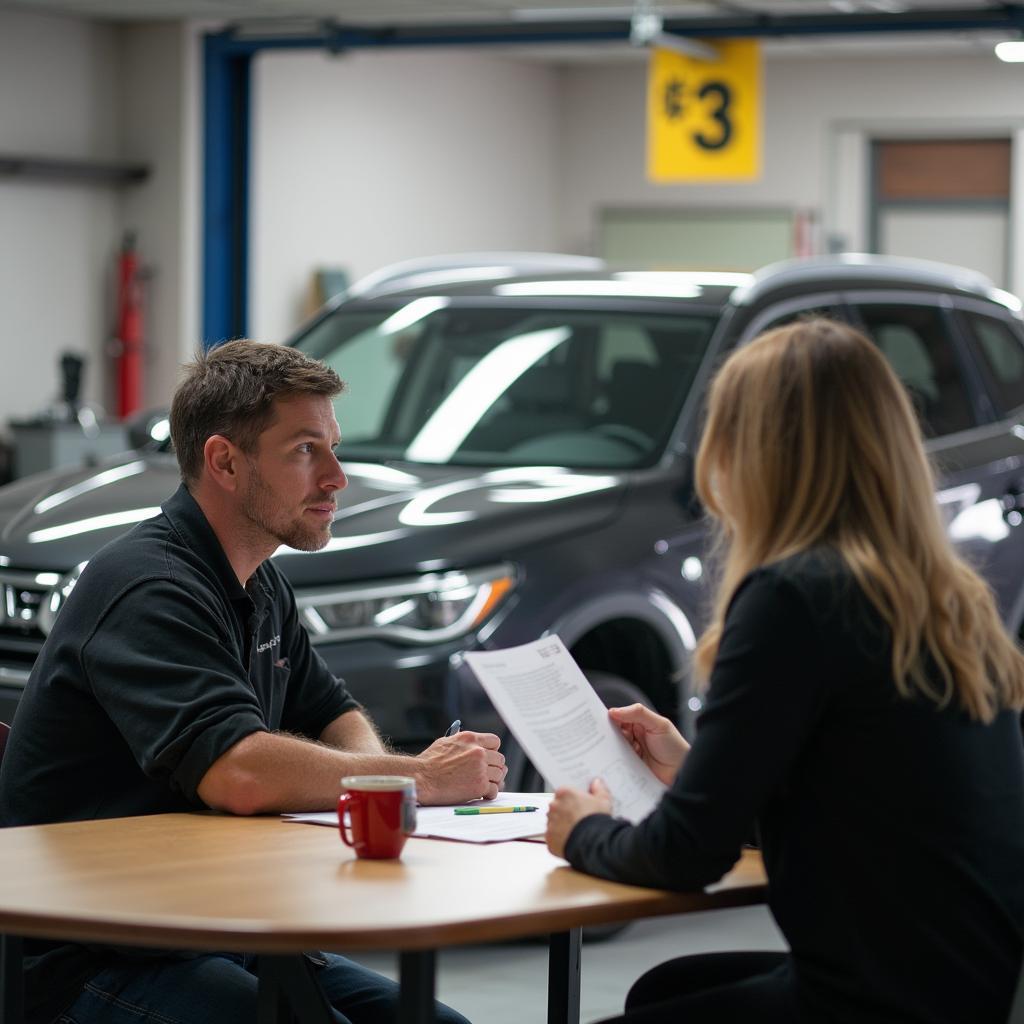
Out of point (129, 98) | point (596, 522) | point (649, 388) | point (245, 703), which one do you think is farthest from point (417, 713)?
point (129, 98)

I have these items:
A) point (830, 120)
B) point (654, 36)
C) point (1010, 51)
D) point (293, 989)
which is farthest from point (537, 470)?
point (830, 120)

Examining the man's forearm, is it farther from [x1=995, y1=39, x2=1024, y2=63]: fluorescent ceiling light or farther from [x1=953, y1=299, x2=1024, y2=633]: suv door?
[x1=995, y1=39, x2=1024, y2=63]: fluorescent ceiling light

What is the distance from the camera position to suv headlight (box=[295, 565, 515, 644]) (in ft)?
15.0

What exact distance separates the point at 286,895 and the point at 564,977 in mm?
715

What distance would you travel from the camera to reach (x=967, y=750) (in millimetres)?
2264

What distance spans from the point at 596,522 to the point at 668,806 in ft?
9.10

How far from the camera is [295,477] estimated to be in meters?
2.98

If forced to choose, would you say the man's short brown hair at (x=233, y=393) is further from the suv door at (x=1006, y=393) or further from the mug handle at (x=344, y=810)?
the suv door at (x=1006, y=393)

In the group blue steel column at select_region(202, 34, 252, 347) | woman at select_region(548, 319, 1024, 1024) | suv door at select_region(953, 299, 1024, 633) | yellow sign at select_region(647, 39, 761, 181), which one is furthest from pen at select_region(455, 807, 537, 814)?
blue steel column at select_region(202, 34, 252, 347)

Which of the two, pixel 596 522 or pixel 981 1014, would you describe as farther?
pixel 596 522

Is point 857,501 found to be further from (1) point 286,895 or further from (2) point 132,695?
A: (2) point 132,695

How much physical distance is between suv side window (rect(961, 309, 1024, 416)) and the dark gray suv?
0.01 metres

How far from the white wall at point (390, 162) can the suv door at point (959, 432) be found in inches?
231

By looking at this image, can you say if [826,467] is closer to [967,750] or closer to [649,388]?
[967,750]
